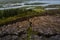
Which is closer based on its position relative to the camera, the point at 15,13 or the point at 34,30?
the point at 34,30

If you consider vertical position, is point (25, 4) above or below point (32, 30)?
above

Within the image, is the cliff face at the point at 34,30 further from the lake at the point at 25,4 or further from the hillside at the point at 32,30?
the lake at the point at 25,4

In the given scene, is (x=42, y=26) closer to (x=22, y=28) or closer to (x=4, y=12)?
(x=22, y=28)

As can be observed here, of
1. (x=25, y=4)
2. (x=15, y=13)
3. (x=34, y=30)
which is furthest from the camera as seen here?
(x=25, y=4)

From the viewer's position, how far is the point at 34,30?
7.25ft

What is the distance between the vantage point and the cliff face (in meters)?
2.20

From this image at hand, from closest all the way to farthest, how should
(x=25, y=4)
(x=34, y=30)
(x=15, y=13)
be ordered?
(x=34, y=30) < (x=15, y=13) < (x=25, y=4)

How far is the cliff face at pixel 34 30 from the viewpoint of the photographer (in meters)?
2.20

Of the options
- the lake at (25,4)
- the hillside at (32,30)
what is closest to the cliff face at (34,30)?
the hillside at (32,30)

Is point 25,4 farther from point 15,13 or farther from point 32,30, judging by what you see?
point 32,30

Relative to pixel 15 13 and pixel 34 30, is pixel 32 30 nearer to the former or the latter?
pixel 34 30

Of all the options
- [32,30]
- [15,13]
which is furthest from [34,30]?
[15,13]

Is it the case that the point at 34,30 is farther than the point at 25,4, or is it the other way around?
the point at 25,4

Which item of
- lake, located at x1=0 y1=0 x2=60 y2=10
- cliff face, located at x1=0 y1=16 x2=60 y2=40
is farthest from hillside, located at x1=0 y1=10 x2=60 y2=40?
lake, located at x1=0 y1=0 x2=60 y2=10
